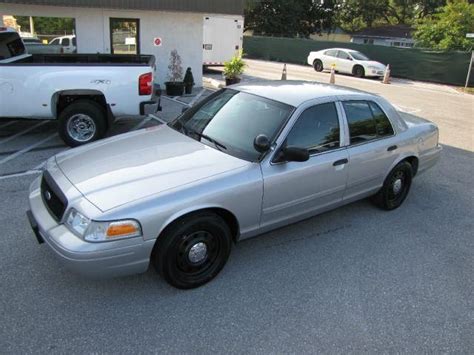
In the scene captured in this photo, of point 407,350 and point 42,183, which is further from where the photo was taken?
point 42,183

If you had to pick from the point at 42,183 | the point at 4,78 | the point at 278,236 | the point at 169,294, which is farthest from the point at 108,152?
the point at 4,78

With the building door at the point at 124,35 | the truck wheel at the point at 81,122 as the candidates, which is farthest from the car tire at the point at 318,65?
the truck wheel at the point at 81,122

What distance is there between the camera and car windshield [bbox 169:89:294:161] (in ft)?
13.1

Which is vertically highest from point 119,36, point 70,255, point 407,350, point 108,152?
point 119,36

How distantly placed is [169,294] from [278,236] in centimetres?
152

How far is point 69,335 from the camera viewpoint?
3.04m

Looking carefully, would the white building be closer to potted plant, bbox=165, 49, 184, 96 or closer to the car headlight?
potted plant, bbox=165, 49, 184, 96

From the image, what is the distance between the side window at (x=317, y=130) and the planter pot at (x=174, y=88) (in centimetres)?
858

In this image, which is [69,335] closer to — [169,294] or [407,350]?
[169,294]

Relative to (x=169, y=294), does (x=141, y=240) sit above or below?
above

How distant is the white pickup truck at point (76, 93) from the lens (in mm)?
6836

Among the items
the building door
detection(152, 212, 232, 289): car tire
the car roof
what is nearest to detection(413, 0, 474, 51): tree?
the building door

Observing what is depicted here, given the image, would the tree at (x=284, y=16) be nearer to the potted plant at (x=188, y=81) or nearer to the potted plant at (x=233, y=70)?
the potted plant at (x=233, y=70)

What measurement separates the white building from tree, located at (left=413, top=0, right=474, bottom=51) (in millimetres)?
15209
